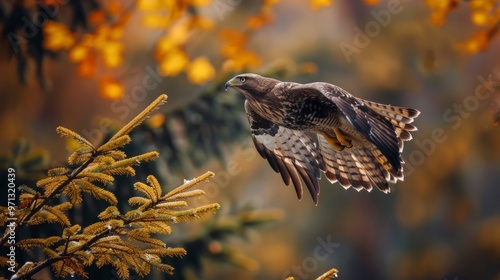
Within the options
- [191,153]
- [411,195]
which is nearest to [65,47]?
[191,153]

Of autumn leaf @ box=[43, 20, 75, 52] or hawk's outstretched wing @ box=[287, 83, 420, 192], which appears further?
autumn leaf @ box=[43, 20, 75, 52]

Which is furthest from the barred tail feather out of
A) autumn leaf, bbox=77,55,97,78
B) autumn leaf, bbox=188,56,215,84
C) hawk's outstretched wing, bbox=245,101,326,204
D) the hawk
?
autumn leaf, bbox=77,55,97,78

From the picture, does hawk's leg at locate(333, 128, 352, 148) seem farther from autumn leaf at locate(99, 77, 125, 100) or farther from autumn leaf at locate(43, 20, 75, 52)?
autumn leaf at locate(43, 20, 75, 52)

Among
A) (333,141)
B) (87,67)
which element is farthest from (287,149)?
(87,67)

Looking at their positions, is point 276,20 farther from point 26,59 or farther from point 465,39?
point 26,59

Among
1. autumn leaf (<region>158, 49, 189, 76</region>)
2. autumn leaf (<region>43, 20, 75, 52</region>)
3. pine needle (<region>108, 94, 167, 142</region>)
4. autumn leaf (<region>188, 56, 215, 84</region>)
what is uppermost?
autumn leaf (<region>43, 20, 75, 52</region>)

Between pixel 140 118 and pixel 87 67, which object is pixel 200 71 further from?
pixel 140 118
